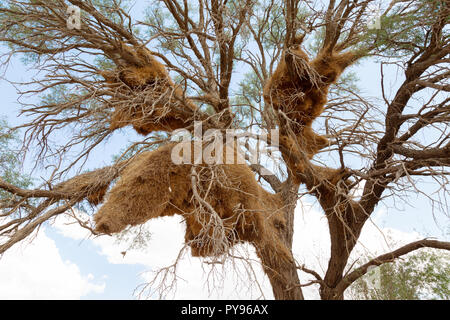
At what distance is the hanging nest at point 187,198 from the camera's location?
3.88 m

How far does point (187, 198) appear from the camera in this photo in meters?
4.48

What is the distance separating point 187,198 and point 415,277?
164 inches

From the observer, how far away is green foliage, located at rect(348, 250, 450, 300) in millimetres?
5559

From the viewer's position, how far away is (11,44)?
4805 mm

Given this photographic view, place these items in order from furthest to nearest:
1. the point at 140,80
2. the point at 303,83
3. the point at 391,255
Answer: the point at 303,83 < the point at 140,80 < the point at 391,255

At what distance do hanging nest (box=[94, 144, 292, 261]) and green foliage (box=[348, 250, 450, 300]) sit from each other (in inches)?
85.1

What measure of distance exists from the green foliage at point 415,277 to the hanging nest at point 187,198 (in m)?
2.16

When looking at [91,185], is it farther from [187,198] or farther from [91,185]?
[187,198]

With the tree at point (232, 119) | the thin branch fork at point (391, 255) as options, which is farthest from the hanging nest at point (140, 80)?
the thin branch fork at point (391, 255)

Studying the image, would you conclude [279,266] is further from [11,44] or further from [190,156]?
[11,44]

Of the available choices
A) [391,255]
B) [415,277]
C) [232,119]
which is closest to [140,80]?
[232,119]

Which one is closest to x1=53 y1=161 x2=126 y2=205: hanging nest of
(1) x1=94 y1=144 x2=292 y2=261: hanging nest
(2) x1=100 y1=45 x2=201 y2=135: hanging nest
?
(1) x1=94 y1=144 x2=292 y2=261: hanging nest
